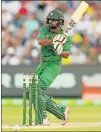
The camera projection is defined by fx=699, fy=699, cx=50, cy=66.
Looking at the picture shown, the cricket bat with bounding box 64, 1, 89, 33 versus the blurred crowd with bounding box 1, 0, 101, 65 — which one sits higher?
the blurred crowd with bounding box 1, 0, 101, 65

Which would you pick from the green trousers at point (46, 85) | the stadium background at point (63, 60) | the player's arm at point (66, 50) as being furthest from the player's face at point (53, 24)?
the stadium background at point (63, 60)

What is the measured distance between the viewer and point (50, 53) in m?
Answer: 8.54

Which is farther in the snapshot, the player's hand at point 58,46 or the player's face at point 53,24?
the player's face at point 53,24

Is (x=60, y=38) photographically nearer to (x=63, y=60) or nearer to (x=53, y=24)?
(x=53, y=24)

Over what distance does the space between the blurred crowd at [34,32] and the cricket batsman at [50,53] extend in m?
5.75

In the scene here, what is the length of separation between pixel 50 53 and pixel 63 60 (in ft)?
20.9

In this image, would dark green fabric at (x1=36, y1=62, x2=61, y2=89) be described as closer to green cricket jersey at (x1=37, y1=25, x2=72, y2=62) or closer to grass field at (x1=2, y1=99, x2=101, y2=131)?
green cricket jersey at (x1=37, y1=25, x2=72, y2=62)

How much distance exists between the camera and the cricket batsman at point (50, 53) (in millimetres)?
8359

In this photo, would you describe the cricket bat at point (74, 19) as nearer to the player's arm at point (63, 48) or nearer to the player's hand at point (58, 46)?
the player's arm at point (63, 48)

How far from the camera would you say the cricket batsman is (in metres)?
8.36

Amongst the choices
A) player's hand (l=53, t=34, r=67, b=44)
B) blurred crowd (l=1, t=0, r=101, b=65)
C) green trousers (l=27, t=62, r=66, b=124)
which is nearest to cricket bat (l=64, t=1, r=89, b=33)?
player's hand (l=53, t=34, r=67, b=44)

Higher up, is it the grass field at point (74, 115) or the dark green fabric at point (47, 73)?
the dark green fabric at point (47, 73)

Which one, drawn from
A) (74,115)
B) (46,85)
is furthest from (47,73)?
(74,115)

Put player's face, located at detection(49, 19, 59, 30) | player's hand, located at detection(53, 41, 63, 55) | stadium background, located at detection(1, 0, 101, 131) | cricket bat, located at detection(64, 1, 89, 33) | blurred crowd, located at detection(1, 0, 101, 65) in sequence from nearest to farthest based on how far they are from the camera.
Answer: player's hand, located at detection(53, 41, 63, 55)
player's face, located at detection(49, 19, 59, 30)
cricket bat, located at detection(64, 1, 89, 33)
stadium background, located at detection(1, 0, 101, 131)
blurred crowd, located at detection(1, 0, 101, 65)
